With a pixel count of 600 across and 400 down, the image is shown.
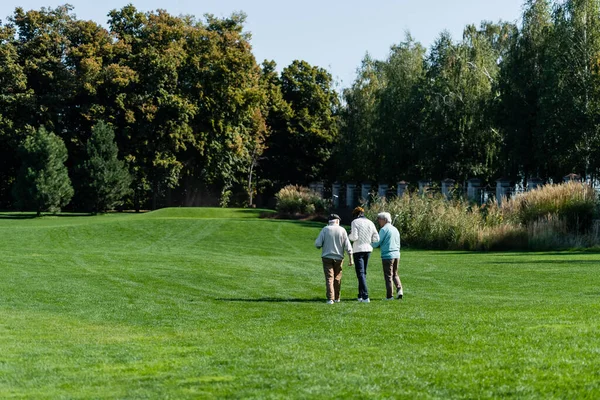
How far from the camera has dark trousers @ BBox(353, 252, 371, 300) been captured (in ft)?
52.2

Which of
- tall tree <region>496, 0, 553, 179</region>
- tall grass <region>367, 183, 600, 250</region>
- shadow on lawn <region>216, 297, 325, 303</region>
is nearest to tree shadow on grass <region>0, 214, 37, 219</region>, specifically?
tall grass <region>367, 183, 600, 250</region>

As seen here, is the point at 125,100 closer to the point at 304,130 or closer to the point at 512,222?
the point at 304,130

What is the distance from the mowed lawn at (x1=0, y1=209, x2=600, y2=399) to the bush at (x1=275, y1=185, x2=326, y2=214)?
3152cm

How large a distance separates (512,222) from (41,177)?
35.2 m

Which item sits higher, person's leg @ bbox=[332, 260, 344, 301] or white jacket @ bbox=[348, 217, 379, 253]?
white jacket @ bbox=[348, 217, 379, 253]

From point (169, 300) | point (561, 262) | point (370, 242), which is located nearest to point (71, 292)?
point (169, 300)

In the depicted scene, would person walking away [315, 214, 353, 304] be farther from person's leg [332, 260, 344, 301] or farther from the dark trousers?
the dark trousers

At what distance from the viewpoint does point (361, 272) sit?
1597 cm

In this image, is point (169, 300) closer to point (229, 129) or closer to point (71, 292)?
point (71, 292)

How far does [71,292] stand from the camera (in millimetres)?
18000

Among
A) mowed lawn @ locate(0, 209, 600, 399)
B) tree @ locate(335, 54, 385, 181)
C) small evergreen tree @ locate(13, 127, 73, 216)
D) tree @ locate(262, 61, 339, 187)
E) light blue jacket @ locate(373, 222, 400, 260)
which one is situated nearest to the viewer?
mowed lawn @ locate(0, 209, 600, 399)

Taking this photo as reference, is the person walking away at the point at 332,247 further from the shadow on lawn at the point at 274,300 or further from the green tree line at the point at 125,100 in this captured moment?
the green tree line at the point at 125,100

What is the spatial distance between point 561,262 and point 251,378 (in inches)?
703

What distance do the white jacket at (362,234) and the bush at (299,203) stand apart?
40.6 metres
